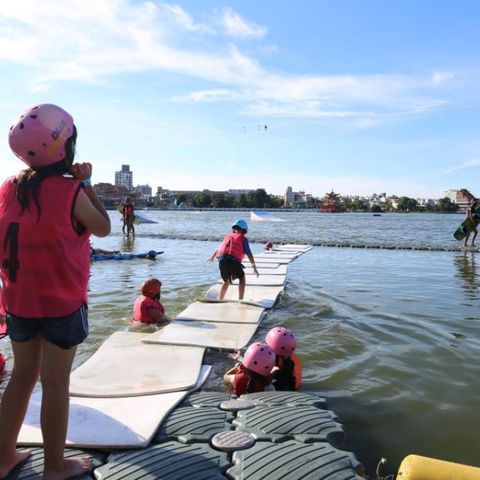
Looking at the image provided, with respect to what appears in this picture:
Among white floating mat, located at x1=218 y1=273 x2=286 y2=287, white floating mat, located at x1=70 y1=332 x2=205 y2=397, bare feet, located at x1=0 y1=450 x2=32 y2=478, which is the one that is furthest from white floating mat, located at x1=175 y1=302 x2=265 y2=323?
bare feet, located at x1=0 y1=450 x2=32 y2=478

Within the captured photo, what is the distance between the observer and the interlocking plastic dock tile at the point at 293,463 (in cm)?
265

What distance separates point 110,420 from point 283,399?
49.1 inches

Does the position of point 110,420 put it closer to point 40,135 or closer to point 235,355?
point 40,135

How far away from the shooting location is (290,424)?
3242 mm

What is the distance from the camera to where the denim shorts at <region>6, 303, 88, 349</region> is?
247 cm

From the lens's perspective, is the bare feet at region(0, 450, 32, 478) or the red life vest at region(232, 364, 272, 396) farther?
the red life vest at region(232, 364, 272, 396)

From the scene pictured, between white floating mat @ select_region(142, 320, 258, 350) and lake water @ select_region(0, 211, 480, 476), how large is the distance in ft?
0.67

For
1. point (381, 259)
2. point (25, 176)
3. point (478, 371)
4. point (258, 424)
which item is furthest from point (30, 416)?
point (381, 259)

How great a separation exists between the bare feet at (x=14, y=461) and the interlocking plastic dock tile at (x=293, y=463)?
1124 mm

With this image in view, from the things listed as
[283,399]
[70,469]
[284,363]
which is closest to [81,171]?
[70,469]

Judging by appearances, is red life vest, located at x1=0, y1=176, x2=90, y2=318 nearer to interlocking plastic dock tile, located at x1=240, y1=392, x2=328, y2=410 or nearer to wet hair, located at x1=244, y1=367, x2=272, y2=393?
interlocking plastic dock tile, located at x1=240, y1=392, x2=328, y2=410

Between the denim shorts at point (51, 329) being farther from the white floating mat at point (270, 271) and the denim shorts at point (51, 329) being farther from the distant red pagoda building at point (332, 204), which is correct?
the distant red pagoda building at point (332, 204)

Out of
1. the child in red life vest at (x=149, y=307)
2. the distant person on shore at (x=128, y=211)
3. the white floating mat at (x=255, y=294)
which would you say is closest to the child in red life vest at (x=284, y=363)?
the child in red life vest at (x=149, y=307)

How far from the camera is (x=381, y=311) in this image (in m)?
7.80
